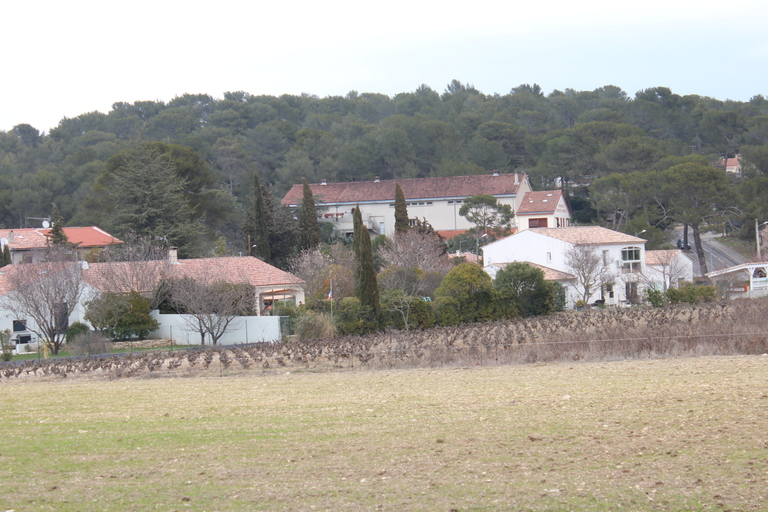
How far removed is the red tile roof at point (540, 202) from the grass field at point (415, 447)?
6163 cm

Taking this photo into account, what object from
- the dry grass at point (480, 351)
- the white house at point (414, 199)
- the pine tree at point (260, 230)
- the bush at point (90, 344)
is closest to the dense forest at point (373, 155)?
the pine tree at point (260, 230)

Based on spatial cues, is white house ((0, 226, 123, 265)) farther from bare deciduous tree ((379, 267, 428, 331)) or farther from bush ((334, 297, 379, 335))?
bush ((334, 297, 379, 335))

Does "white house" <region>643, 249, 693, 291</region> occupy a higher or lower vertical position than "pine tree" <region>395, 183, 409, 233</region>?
lower

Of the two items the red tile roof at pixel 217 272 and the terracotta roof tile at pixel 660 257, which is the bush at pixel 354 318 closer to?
the red tile roof at pixel 217 272

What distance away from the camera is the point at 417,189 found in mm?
85500

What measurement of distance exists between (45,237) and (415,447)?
55.0 metres

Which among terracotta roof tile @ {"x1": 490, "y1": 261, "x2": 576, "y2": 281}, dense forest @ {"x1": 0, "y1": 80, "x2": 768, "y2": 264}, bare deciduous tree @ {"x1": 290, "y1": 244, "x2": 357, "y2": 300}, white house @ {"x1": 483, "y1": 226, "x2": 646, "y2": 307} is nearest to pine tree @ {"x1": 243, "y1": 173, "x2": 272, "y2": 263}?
dense forest @ {"x1": 0, "y1": 80, "x2": 768, "y2": 264}

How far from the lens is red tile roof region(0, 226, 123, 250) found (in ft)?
195

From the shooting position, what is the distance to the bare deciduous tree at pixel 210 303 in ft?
118

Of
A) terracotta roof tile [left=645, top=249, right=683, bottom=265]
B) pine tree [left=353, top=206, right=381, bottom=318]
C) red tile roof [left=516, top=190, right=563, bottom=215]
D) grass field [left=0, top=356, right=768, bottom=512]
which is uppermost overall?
red tile roof [left=516, top=190, right=563, bottom=215]

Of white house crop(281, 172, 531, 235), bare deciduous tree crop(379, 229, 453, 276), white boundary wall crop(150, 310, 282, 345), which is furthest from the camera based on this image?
white house crop(281, 172, 531, 235)

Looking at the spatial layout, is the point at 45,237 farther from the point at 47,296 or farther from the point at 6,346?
the point at 6,346

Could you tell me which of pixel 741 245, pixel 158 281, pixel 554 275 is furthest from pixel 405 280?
pixel 741 245

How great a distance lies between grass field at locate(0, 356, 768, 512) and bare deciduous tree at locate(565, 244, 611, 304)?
1272 inches
